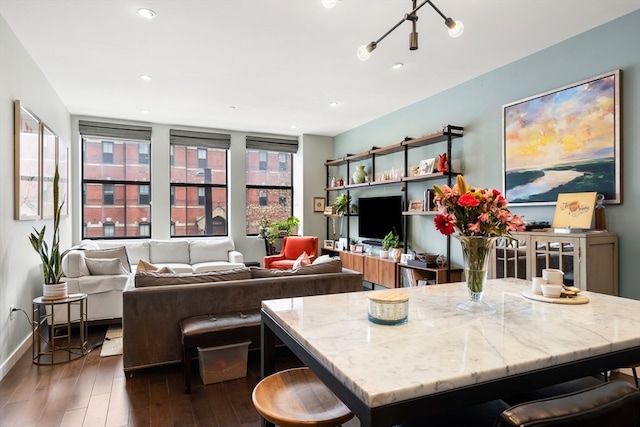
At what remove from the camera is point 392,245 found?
525cm

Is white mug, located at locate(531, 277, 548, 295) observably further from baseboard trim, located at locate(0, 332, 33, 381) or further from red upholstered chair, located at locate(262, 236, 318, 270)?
red upholstered chair, located at locate(262, 236, 318, 270)


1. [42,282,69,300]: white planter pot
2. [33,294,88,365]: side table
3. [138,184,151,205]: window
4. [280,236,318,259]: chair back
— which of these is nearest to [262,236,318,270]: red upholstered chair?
[280,236,318,259]: chair back

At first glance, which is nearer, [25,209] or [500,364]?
[500,364]

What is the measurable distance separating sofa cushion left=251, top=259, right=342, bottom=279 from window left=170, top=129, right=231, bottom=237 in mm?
3789

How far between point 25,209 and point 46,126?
1241mm

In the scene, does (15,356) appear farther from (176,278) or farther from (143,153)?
(143,153)

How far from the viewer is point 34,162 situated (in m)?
3.53

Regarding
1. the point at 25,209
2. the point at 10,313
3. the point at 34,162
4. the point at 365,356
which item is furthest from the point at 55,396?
the point at 365,356

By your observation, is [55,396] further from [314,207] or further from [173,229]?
[314,207]

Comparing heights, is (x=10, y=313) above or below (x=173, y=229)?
below

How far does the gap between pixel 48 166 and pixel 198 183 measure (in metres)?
2.72

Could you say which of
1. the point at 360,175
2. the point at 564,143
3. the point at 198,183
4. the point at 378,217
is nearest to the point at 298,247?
the point at 378,217

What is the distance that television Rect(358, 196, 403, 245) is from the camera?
530cm

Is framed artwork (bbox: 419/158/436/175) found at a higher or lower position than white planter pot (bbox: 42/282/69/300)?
higher
